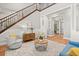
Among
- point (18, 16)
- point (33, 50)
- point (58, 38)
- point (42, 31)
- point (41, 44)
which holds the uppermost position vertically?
point (18, 16)

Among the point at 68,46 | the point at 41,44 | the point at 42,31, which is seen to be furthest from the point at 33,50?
the point at 68,46

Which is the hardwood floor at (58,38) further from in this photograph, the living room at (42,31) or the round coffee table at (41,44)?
the round coffee table at (41,44)

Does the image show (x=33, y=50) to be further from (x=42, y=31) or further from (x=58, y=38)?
(x=58, y=38)

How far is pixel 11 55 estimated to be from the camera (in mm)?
2461

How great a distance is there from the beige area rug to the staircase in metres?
0.51

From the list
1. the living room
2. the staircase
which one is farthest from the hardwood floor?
the staircase

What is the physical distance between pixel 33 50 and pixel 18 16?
781 millimetres

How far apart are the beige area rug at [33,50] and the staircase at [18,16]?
511 mm

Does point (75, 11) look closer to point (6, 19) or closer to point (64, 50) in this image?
point (64, 50)

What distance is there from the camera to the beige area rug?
2.47m

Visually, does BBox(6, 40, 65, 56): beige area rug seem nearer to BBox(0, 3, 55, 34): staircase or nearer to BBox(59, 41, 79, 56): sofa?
BBox(59, 41, 79, 56): sofa

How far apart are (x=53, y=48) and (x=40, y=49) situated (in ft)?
0.92

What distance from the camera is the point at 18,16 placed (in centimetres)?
249

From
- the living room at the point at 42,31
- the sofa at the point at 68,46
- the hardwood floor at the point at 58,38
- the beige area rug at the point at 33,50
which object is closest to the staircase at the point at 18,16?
the living room at the point at 42,31
